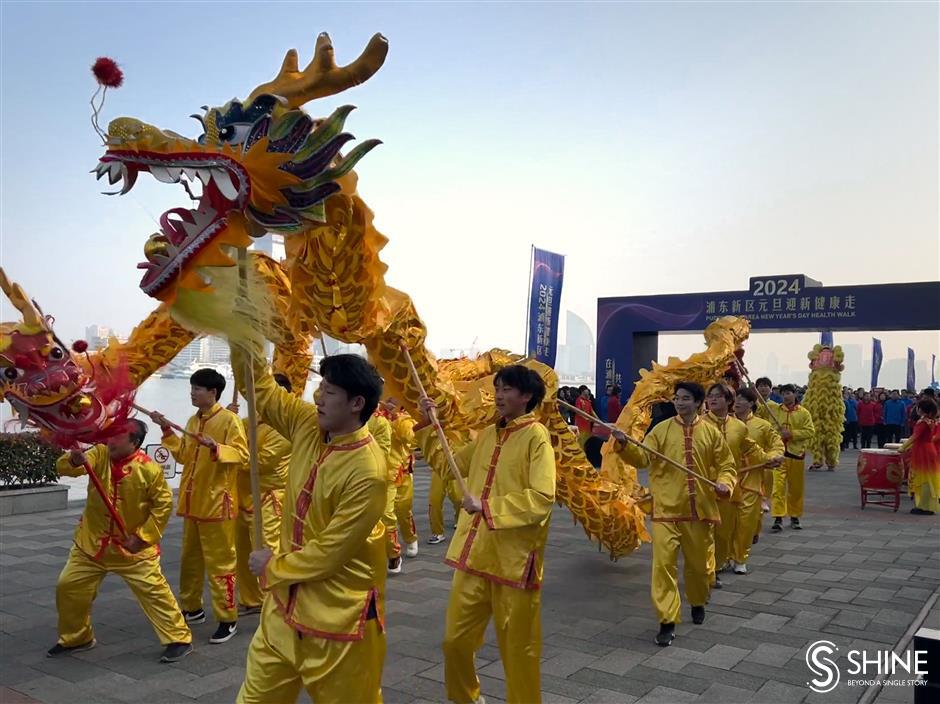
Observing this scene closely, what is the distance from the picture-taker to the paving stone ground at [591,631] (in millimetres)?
4016

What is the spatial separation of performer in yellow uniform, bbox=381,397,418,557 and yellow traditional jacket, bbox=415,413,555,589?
2449 millimetres

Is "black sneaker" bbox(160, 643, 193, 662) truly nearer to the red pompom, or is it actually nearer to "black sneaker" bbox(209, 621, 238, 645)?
"black sneaker" bbox(209, 621, 238, 645)

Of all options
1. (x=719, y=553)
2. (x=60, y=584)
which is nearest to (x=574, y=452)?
(x=719, y=553)

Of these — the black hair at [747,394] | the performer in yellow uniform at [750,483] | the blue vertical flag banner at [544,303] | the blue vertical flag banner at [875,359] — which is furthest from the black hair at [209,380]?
the blue vertical flag banner at [875,359]

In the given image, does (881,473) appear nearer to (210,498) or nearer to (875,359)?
(210,498)

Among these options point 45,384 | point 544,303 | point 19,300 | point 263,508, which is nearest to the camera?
point 45,384

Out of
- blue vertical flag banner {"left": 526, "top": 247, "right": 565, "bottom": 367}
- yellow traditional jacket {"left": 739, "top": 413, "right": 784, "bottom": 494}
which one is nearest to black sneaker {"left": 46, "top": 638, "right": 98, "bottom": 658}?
yellow traditional jacket {"left": 739, "top": 413, "right": 784, "bottom": 494}

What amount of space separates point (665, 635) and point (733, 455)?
225cm

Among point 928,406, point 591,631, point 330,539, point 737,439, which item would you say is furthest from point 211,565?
point 928,406

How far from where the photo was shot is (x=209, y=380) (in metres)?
5.26

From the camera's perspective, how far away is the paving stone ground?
4.02 meters

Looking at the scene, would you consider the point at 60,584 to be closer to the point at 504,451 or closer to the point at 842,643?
the point at 504,451

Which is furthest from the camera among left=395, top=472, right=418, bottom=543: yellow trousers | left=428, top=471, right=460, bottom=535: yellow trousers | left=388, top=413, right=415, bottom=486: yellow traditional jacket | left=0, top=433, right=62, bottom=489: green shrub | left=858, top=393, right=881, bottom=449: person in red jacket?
left=858, top=393, right=881, bottom=449: person in red jacket

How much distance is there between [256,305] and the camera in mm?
2682
